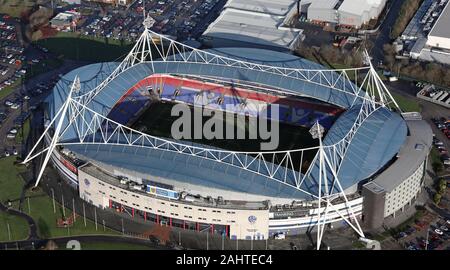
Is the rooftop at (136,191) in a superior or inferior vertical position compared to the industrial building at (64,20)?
superior

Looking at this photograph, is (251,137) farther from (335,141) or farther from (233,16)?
(233,16)

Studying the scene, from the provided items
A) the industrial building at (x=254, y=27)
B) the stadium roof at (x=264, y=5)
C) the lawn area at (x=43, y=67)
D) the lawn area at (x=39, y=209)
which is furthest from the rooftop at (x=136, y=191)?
the stadium roof at (x=264, y=5)

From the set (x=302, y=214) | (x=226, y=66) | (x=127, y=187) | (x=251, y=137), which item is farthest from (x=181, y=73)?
(x=302, y=214)

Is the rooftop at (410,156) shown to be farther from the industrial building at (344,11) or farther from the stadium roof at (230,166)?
the industrial building at (344,11)

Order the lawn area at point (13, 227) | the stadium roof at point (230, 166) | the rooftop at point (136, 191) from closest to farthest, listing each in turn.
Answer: the rooftop at point (136, 191) < the lawn area at point (13, 227) < the stadium roof at point (230, 166)

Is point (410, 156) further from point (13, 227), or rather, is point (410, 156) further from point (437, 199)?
point (13, 227)

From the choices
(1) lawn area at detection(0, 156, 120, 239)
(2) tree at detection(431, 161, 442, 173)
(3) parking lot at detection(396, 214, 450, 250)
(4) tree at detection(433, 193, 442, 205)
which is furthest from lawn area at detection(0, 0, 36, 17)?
(3) parking lot at detection(396, 214, 450, 250)
